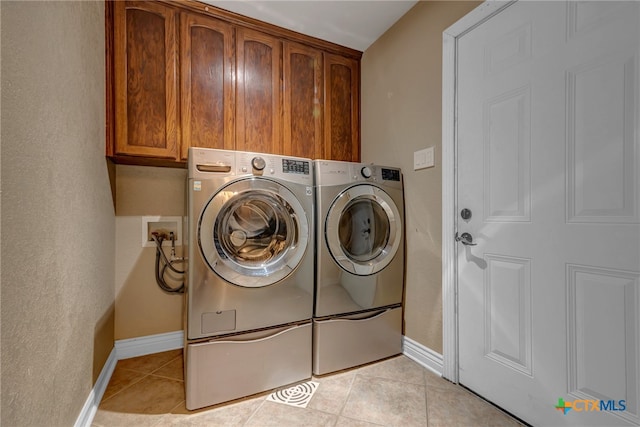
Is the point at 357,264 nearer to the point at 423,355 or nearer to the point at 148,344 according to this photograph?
the point at 423,355

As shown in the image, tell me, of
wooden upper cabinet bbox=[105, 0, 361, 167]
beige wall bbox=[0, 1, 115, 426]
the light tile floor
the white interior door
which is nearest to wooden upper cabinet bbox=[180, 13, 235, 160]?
wooden upper cabinet bbox=[105, 0, 361, 167]

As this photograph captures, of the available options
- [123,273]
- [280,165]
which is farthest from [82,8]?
[123,273]

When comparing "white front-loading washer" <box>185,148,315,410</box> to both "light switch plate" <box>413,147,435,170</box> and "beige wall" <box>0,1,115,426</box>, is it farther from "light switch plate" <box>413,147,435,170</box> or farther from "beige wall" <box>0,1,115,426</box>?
"light switch plate" <box>413,147,435,170</box>

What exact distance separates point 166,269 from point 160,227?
0.29 metres

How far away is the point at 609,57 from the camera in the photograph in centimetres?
94

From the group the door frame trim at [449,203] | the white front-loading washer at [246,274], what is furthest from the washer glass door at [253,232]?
the door frame trim at [449,203]

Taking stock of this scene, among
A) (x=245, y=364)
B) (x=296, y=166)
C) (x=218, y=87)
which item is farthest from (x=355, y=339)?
(x=218, y=87)

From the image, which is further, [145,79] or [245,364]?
[145,79]

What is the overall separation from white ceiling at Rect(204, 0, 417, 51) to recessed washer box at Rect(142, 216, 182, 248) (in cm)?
142

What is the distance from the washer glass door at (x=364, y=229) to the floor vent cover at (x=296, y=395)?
0.65 meters

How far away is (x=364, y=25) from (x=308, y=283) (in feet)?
5.90

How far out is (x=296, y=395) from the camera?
1373mm

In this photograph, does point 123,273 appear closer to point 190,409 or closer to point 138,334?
point 138,334

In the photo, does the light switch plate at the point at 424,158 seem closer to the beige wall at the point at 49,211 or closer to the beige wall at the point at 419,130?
the beige wall at the point at 419,130
